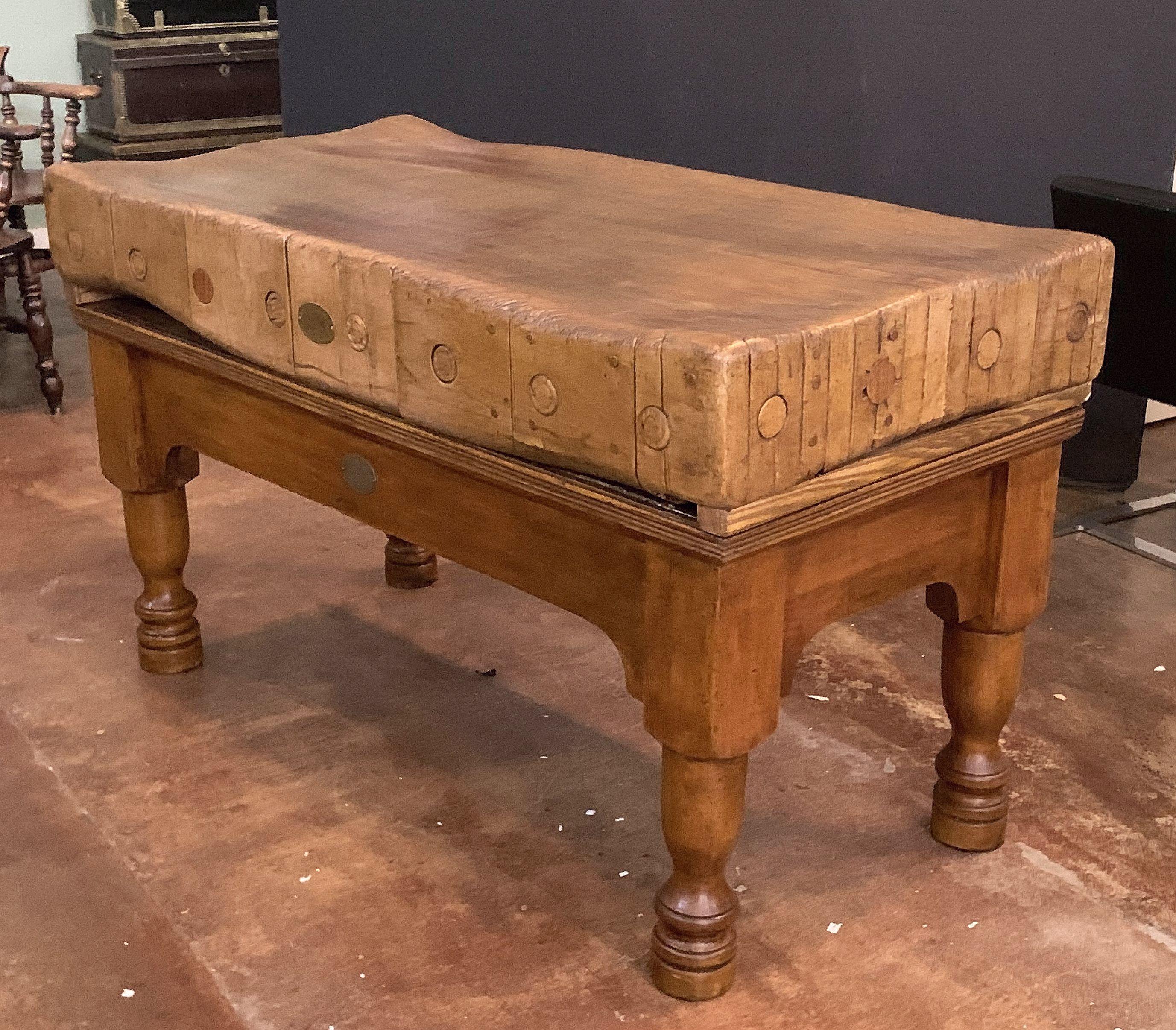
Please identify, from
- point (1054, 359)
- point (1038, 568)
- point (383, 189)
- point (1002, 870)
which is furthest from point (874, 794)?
point (383, 189)

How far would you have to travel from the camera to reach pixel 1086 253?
1.57m

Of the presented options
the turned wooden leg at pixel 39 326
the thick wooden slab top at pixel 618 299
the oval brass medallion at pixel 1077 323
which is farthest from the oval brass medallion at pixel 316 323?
the turned wooden leg at pixel 39 326

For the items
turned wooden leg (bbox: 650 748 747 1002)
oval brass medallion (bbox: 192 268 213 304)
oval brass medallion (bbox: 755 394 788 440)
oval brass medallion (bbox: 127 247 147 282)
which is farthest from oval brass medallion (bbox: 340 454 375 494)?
oval brass medallion (bbox: 755 394 788 440)

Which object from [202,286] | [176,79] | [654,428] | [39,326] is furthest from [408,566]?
[176,79]

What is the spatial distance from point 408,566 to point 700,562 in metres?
1.31

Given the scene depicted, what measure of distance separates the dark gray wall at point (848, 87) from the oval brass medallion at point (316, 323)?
69.6 inches

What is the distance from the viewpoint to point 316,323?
165cm

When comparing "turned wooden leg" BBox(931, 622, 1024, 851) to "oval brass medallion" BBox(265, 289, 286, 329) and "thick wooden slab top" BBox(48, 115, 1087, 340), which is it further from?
"oval brass medallion" BBox(265, 289, 286, 329)

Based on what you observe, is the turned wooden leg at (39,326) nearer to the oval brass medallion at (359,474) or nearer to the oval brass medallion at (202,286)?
the oval brass medallion at (202,286)

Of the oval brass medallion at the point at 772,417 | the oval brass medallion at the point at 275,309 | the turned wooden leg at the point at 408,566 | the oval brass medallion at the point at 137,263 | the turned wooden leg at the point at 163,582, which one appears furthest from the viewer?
the turned wooden leg at the point at 408,566

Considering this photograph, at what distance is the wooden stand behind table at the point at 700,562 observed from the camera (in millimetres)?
1436

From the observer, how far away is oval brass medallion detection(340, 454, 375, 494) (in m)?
1.77

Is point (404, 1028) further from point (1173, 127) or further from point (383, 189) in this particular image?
point (1173, 127)

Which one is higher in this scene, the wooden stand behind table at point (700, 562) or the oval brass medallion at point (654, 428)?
the oval brass medallion at point (654, 428)
